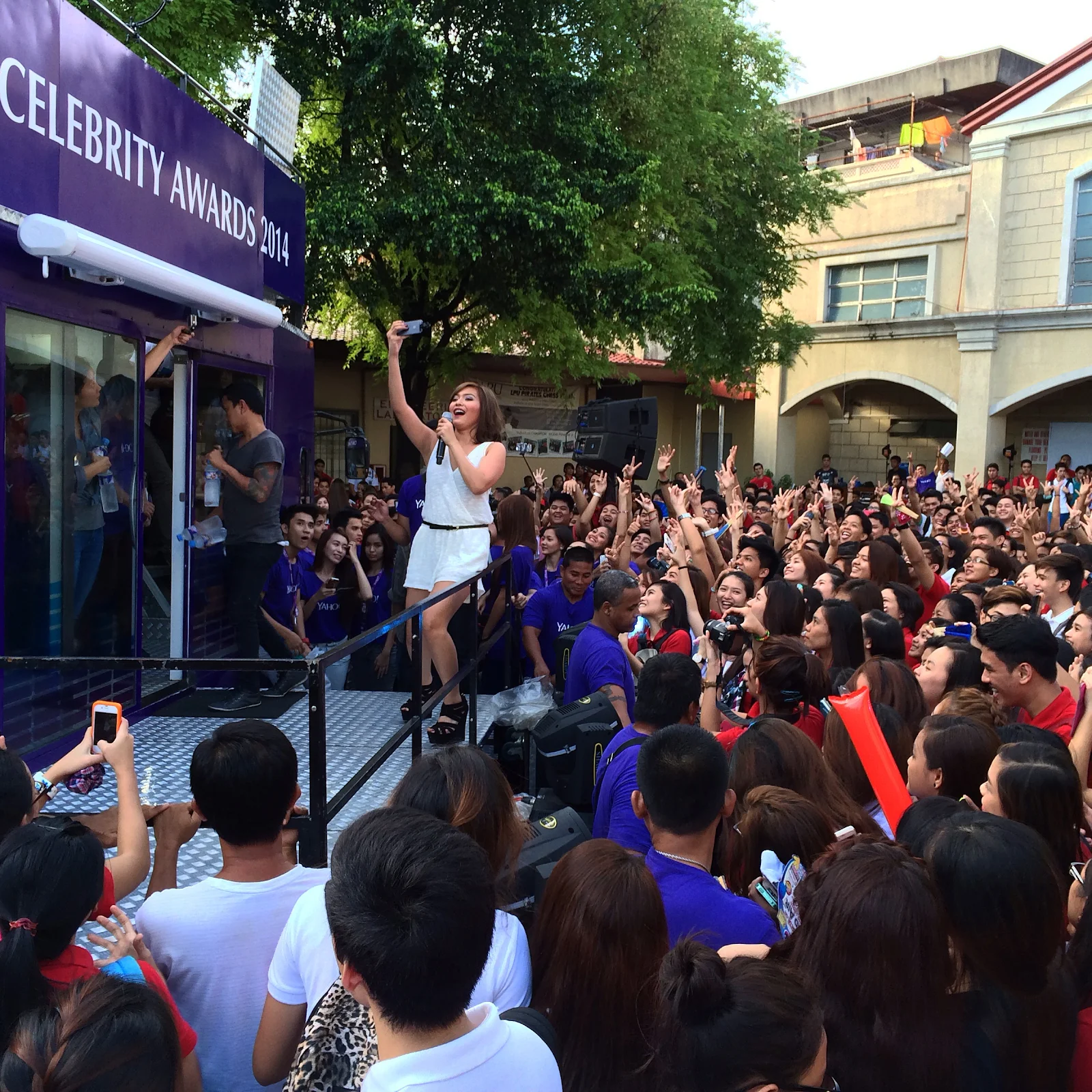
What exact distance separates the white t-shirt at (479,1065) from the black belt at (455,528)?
3685 mm

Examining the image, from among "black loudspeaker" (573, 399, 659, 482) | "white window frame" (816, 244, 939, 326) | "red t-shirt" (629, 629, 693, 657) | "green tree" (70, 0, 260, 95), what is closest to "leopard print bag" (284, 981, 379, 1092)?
"red t-shirt" (629, 629, 693, 657)

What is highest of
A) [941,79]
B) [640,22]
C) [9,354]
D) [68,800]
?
[941,79]

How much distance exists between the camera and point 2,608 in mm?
4480

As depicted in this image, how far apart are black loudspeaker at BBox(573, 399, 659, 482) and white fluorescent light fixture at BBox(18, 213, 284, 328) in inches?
149

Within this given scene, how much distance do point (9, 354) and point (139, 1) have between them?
378 inches

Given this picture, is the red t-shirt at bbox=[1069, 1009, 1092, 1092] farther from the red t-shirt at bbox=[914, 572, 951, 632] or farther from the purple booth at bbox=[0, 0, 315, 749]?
the red t-shirt at bbox=[914, 572, 951, 632]

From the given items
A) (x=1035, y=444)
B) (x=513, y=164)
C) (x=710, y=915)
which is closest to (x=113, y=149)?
(x=710, y=915)

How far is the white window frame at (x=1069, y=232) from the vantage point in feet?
71.6

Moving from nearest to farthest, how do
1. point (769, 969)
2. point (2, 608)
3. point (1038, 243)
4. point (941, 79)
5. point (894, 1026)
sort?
point (769, 969)
point (894, 1026)
point (2, 608)
point (1038, 243)
point (941, 79)

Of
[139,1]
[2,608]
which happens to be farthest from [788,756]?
[139,1]

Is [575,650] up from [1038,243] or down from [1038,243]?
down

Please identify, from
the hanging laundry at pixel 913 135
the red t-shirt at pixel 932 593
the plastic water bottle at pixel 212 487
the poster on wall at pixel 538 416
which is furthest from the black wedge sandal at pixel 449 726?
the hanging laundry at pixel 913 135

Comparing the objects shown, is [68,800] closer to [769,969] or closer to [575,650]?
[575,650]

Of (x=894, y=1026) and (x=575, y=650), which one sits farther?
(x=575, y=650)
